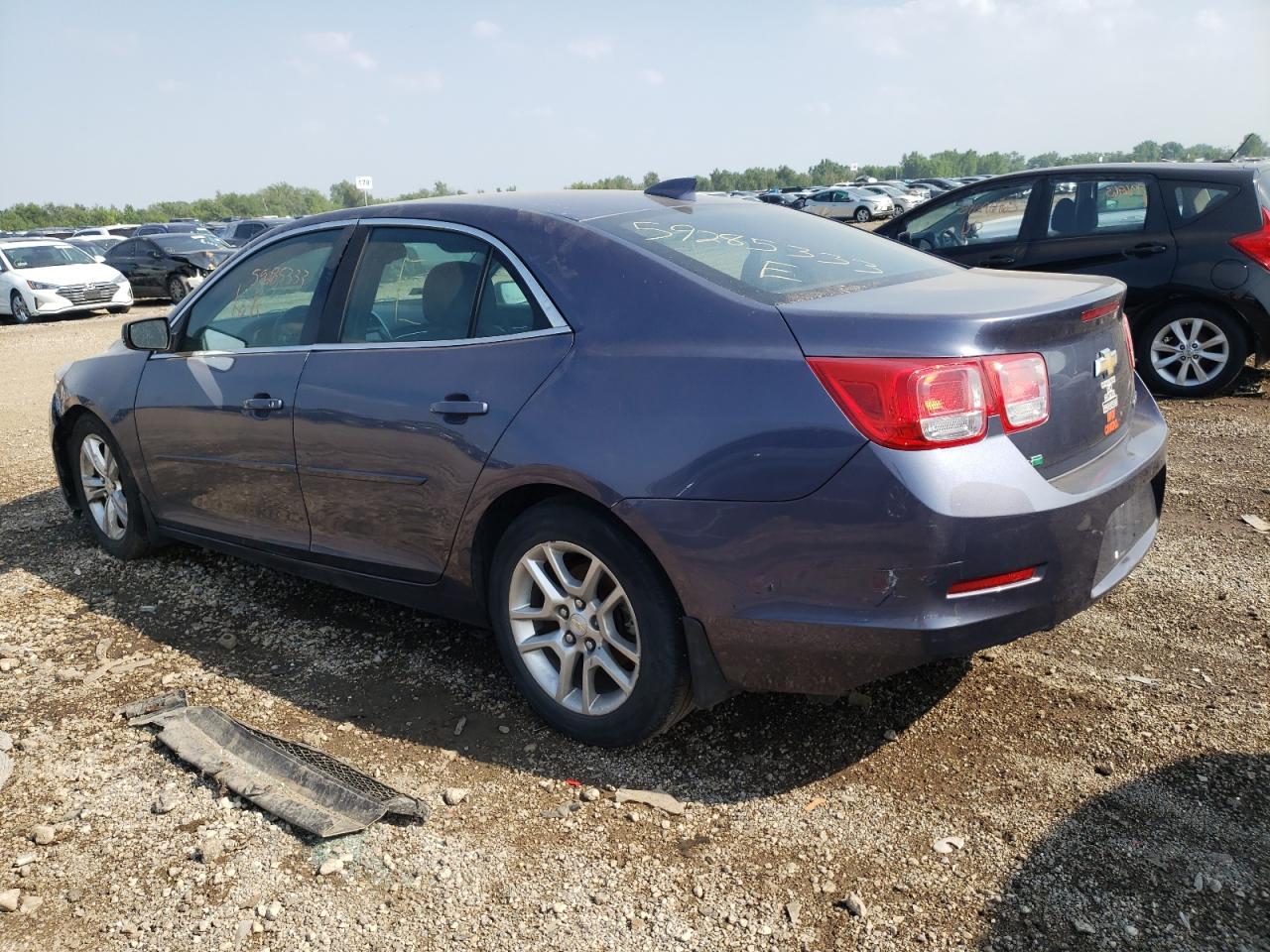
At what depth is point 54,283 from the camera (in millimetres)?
19047

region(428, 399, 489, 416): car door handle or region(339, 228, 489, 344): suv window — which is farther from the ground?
region(339, 228, 489, 344): suv window

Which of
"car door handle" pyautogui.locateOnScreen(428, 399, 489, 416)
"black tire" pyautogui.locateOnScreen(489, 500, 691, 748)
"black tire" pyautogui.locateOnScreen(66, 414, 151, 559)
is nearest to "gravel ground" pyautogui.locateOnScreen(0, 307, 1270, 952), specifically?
"black tire" pyautogui.locateOnScreen(489, 500, 691, 748)

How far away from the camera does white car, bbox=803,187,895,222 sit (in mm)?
46875

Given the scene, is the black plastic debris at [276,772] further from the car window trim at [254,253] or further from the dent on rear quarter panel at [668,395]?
the car window trim at [254,253]

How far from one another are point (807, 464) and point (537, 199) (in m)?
1.61

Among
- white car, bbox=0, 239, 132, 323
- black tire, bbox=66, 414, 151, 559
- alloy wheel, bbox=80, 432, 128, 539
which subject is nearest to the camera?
black tire, bbox=66, 414, 151, 559

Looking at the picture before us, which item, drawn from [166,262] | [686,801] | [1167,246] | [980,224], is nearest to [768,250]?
[686,801]

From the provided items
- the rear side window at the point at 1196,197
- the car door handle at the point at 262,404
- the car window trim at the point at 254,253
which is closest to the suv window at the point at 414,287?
the car window trim at the point at 254,253

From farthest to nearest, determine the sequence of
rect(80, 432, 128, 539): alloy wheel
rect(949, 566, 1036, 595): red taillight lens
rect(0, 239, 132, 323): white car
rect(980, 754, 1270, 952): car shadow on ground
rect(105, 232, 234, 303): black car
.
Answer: rect(105, 232, 234, 303): black car, rect(0, 239, 132, 323): white car, rect(80, 432, 128, 539): alloy wheel, rect(949, 566, 1036, 595): red taillight lens, rect(980, 754, 1270, 952): car shadow on ground

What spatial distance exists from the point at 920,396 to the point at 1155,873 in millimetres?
1271

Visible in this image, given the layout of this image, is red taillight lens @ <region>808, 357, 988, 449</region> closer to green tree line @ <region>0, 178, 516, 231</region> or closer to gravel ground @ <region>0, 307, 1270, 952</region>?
gravel ground @ <region>0, 307, 1270, 952</region>

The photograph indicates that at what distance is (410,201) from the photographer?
3875 millimetres

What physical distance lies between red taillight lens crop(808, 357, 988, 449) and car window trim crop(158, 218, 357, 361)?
2.16 metres

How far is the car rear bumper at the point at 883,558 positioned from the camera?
2496mm
